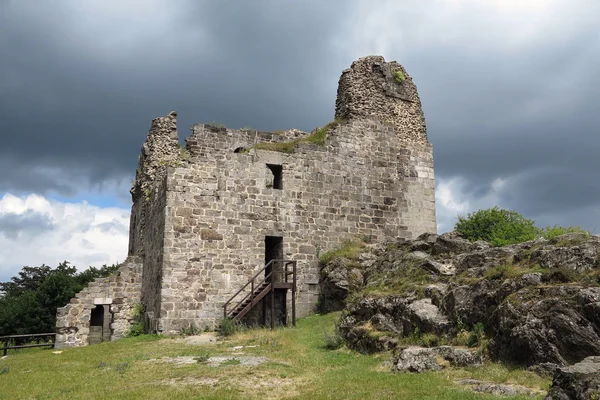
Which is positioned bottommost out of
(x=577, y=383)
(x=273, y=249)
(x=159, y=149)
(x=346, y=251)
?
(x=577, y=383)

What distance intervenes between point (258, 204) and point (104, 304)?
7058mm

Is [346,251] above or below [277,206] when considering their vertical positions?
below

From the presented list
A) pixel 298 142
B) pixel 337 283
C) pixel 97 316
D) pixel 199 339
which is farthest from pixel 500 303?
pixel 97 316

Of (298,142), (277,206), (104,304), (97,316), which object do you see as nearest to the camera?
(277,206)

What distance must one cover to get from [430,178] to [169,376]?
1651 cm

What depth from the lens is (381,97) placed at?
23.7 meters

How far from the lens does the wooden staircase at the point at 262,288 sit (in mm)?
18172

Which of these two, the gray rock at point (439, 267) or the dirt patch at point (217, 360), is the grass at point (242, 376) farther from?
the gray rock at point (439, 267)

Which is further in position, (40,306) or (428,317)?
(40,306)

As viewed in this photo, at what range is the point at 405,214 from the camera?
23.2m

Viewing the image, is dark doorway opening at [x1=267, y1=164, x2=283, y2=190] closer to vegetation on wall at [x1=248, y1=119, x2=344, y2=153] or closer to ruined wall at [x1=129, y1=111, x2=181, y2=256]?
vegetation on wall at [x1=248, y1=119, x2=344, y2=153]

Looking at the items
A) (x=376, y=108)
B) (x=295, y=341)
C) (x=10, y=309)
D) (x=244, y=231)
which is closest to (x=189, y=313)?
(x=244, y=231)

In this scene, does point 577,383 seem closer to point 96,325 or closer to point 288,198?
point 288,198

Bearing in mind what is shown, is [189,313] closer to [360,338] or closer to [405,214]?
[360,338]
